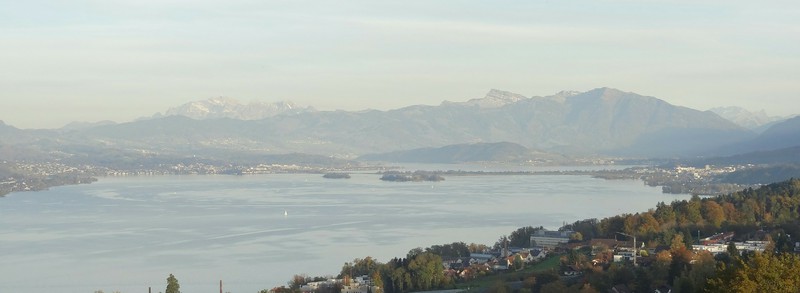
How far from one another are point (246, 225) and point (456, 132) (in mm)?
96842

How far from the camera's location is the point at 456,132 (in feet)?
407

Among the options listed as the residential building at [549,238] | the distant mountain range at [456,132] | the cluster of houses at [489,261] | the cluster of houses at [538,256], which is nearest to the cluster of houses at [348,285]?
the cluster of houses at [538,256]

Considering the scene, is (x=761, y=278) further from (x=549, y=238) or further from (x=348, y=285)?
(x=549, y=238)

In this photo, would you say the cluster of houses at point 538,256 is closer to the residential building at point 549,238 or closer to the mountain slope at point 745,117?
the residential building at point 549,238

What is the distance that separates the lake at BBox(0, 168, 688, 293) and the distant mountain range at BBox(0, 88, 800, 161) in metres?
43.5

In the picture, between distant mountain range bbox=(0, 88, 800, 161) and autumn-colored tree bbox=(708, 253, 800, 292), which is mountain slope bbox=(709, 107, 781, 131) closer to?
distant mountain range bbox=(0, 88, 800, 161)

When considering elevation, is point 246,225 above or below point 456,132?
below

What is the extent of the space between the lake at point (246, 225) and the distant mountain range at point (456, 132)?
4350 centimetres

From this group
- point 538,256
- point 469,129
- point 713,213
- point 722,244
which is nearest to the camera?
point 722,244

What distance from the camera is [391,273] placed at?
15.4 meters

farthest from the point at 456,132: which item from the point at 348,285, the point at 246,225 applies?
the point at 348,285

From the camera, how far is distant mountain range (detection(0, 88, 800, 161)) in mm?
95625

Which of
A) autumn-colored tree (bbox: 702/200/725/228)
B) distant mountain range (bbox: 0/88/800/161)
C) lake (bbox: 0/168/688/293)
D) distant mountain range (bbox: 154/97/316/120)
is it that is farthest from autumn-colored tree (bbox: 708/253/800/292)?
distant mountain range (bbox: 154/97/316/120)

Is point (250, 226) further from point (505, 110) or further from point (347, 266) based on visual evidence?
point (505, 110)
